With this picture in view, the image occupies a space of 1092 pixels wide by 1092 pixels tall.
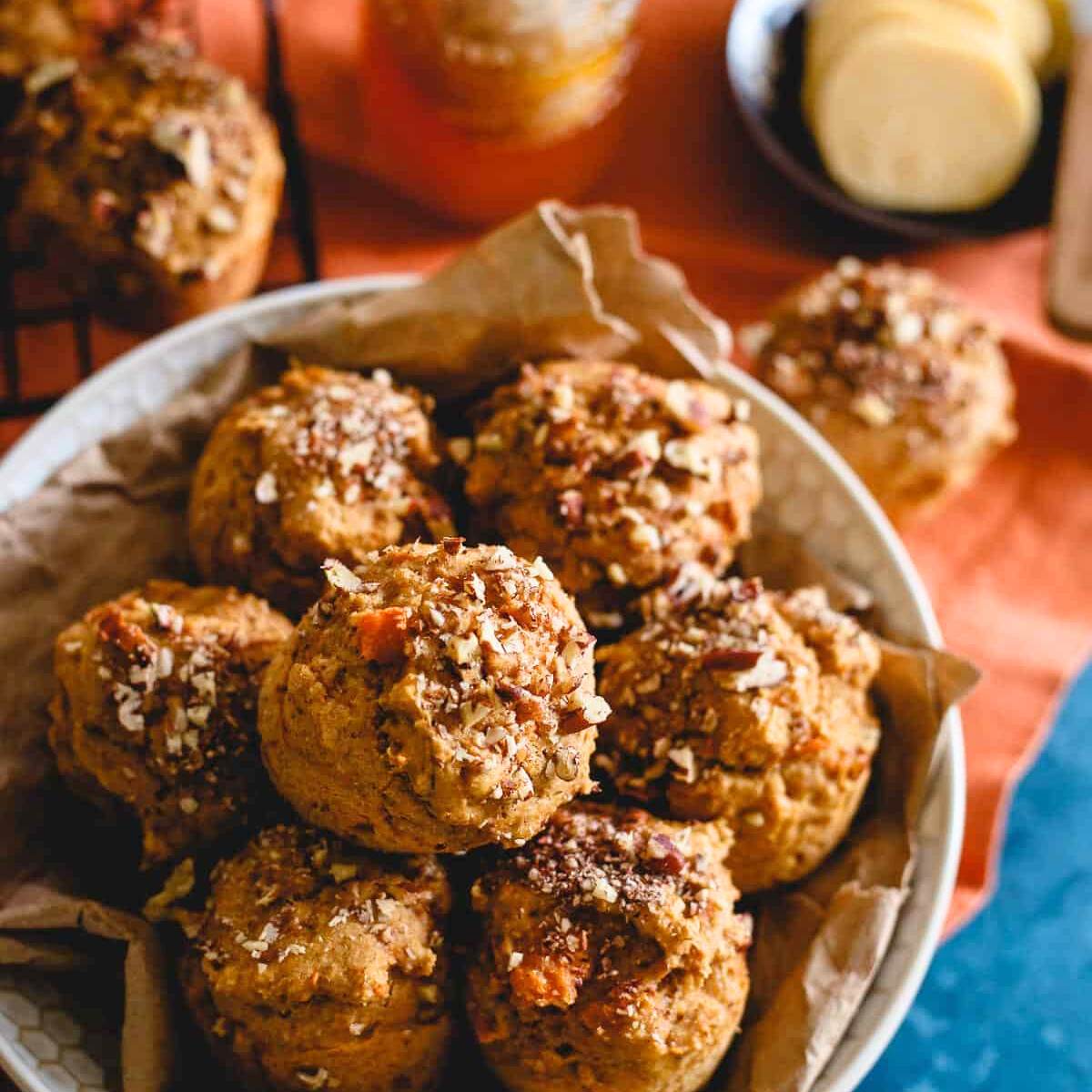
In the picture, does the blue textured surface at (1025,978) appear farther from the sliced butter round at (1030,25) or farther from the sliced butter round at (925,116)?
the sliced butter round at (1030,25)

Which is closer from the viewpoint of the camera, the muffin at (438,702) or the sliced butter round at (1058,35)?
the muffin at (438,702)

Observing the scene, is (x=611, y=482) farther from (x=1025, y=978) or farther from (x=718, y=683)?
(x=1025, y=978)

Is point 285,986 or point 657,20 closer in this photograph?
point 285,986

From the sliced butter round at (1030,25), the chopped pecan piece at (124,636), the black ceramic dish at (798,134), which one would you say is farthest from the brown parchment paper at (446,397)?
→ the sliced butter round at (1030,25)

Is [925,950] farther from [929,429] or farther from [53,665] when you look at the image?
[53,665]

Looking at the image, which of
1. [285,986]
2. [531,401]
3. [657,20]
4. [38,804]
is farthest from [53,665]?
[657,20]

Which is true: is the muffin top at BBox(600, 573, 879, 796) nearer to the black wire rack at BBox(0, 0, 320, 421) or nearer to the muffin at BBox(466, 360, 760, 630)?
the muffin at BBox(466, 360, 760, 630)

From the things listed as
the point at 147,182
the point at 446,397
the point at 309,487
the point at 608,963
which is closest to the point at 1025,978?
the point at 608,963
